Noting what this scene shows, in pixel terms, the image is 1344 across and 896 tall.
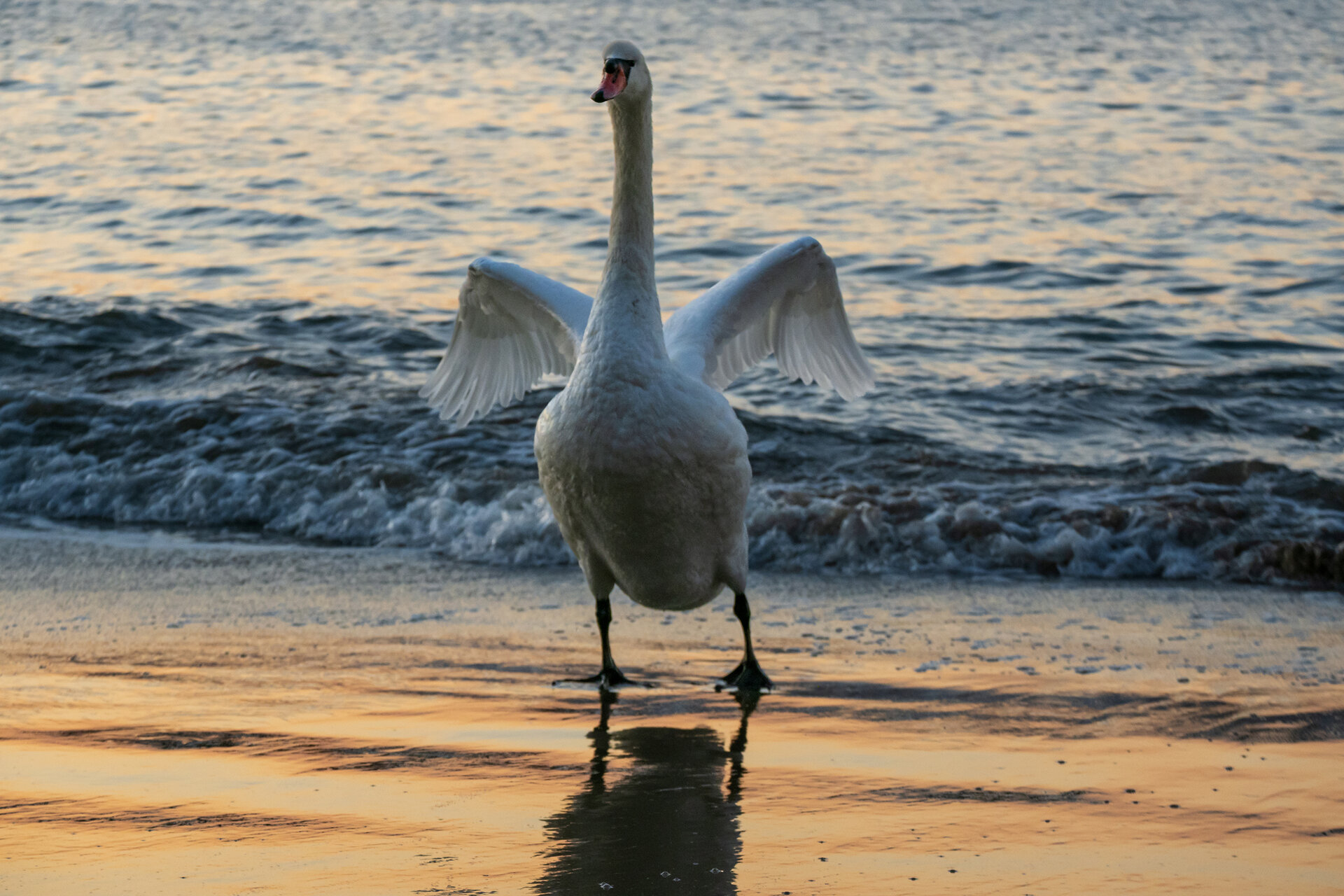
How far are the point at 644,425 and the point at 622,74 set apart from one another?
1.20 m

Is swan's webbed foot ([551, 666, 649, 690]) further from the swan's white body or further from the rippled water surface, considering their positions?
the rippled water surface

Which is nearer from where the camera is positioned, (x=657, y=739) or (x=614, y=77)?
(x=614, y=77)

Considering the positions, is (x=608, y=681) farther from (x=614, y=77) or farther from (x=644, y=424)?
(x=614, y=77)

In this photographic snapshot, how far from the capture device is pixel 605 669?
18.9 ft

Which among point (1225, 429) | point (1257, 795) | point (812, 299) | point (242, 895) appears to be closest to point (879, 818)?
point (1257, 795)

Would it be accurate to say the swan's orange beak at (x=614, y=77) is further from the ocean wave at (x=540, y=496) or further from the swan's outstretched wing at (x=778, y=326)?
the ocean wave at (x=540, y=496)

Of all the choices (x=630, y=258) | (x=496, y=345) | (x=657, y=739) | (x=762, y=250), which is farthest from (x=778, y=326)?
(x=762, y=250)

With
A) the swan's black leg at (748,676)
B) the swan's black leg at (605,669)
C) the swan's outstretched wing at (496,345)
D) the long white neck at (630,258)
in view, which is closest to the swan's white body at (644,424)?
the long white neck at (630,258)

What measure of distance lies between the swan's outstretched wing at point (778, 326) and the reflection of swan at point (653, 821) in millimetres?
1476

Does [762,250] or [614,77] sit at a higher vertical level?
[614,77]

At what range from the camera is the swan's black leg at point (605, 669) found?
5730mm

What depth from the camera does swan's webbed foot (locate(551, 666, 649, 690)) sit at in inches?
225

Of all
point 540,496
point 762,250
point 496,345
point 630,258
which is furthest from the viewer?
point 762,250

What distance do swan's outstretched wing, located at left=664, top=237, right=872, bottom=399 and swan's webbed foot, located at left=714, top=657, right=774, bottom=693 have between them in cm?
114
